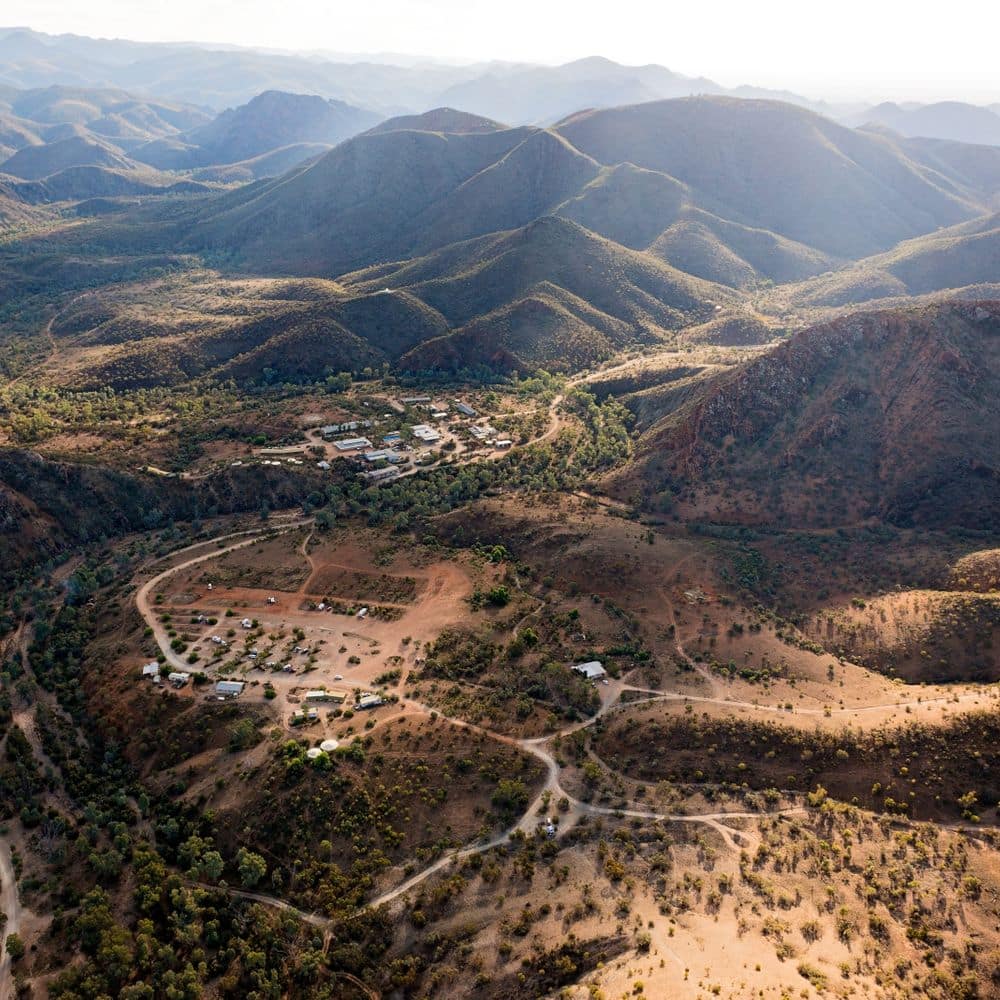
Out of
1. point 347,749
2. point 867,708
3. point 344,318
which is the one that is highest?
point 344,318

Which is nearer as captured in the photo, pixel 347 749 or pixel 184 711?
pixel 347 749

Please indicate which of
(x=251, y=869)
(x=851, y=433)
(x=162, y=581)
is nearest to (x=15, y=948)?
(x=251, y=869)

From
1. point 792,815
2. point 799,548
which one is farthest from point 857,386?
point 792,815

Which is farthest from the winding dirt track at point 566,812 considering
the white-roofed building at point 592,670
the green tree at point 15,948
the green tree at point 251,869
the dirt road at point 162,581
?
the green tree at point 15,948

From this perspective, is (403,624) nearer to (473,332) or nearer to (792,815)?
(792,815)

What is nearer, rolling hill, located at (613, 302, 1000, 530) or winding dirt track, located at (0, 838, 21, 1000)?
winding dirt track, located at (0, 838, 21, 1000)

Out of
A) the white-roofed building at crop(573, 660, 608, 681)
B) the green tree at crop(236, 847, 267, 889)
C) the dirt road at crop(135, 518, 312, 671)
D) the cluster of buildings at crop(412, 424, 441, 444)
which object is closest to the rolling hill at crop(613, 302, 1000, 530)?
the white-roofed building at crop(573, 660, 608, 681)

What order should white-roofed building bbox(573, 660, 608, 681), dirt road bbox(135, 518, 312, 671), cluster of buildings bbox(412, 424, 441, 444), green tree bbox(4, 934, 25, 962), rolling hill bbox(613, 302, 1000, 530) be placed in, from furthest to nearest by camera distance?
cluster of buildings bbox(412, 424, 441, 444)
rolling hill bbox(613, 302, 1000, 530)
dirt road bbox(135, 518, 312, 671)
white-roofed building bbox(573, 660, 608, 681)
green tree bbox(4, 934, 25, 962)

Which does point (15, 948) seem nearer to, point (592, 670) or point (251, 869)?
point (251, 869)

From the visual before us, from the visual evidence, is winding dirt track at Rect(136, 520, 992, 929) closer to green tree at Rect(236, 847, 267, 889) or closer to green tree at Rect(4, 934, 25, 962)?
green tree at Rect(236, 847, 267, 889)
